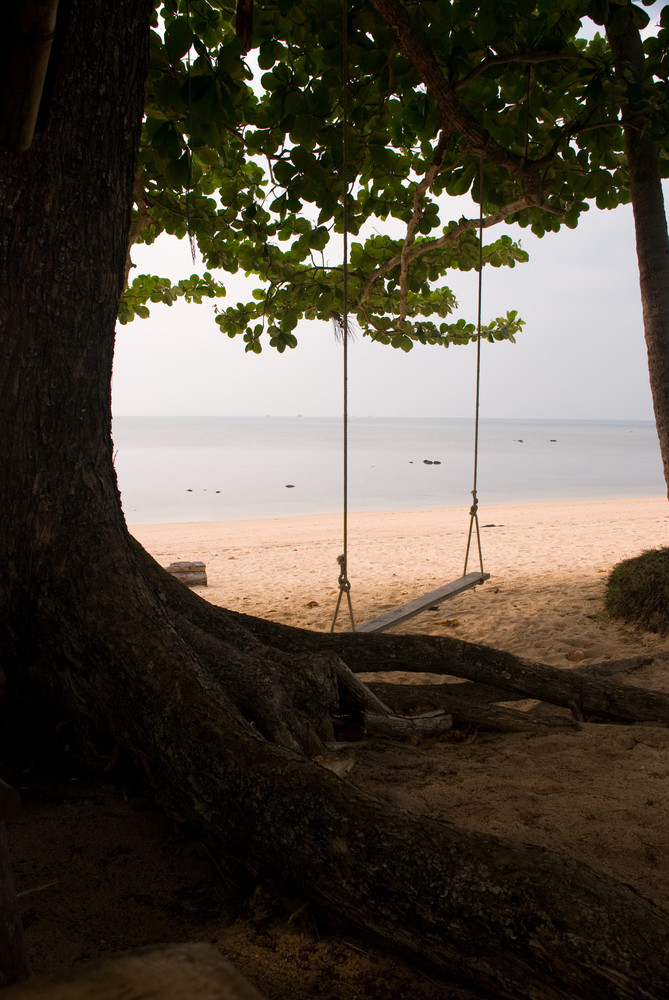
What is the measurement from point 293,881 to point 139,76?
2285 millimetres

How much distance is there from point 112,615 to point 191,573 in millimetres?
4514

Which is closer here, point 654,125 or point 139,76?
point 139,76

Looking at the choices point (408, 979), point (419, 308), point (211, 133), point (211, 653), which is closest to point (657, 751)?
point (408, 979)

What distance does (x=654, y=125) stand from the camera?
3369mm

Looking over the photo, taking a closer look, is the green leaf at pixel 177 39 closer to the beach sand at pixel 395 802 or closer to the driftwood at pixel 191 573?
the beach sand at pixel 395 802

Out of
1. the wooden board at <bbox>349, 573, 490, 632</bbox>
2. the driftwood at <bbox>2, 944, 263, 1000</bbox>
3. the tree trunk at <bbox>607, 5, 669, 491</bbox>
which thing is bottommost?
the wooden board at <bbox>349, 573, 490, 632</bbox>

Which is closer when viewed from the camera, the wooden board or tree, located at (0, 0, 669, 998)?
tree, located at (0, 0, 669, 998)

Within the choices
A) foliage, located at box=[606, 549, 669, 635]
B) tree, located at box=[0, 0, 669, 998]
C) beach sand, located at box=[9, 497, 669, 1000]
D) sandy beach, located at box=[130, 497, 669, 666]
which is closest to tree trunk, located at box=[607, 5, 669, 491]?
foliage, located at box=[606, 549, 669, 635]

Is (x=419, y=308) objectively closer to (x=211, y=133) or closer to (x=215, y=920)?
(x=211, y=133)

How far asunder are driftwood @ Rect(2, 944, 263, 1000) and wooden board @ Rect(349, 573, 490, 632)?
2.73m

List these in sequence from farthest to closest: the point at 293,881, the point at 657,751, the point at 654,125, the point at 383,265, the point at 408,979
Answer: the point at 383,265 → the point at 654,125 → the point at 657,751 → the point at 293,881 → the point at 408,979

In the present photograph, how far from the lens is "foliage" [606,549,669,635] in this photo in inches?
153

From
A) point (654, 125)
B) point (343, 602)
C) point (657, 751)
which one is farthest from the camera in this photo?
point (343, 602)

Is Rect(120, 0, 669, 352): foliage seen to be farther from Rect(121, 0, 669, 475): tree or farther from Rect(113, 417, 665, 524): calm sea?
Rect(113, 417, 665, 524): calm sea
